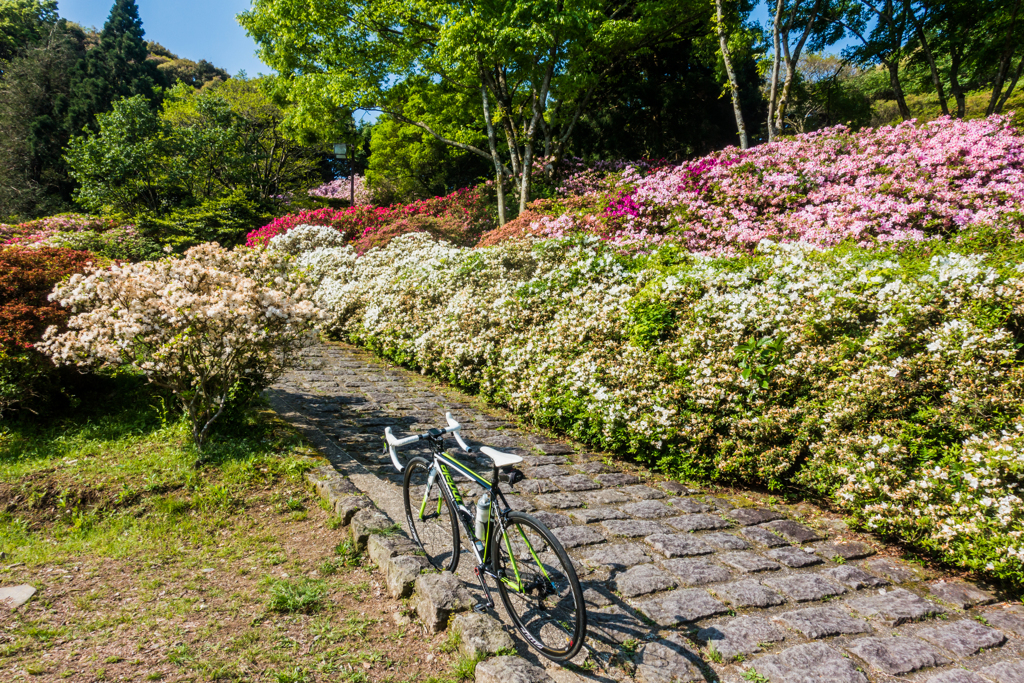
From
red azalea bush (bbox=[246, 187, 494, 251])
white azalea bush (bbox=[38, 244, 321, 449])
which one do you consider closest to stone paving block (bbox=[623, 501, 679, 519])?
white azalea bush (bbox=[38, 244, 321, 449])

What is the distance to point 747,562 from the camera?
3432 mm

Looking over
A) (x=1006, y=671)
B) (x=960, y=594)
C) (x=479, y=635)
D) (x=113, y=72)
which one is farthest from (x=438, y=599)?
(x=113, y=72)

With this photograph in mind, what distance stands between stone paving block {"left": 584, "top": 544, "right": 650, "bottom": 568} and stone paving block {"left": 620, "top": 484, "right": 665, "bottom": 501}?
2.84ft

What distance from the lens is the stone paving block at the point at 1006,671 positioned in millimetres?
2430

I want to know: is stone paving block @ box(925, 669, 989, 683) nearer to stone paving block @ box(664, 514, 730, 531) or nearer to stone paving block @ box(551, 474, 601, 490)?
stone paving block @ box(664, 514, 730, 531)

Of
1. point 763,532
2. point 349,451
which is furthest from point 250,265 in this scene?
point 763,532

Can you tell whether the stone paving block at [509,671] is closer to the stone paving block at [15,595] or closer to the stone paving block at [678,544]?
the stone paving block at [678,544]

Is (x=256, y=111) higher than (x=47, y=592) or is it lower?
higher

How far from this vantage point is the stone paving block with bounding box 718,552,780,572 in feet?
11.1

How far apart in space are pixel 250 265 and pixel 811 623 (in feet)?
20.2

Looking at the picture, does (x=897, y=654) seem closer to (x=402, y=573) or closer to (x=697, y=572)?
(x=697, y=572)

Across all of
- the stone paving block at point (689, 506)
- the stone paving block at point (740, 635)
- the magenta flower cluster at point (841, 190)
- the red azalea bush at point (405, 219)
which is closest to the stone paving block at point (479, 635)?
the stone paving block at point (740, 635)

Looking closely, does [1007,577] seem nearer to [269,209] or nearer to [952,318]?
[952,318]

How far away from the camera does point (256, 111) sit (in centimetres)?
2698
